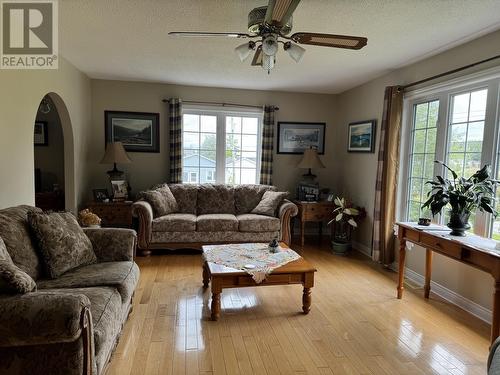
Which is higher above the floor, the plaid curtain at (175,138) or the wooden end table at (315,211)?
the plaid curtain at (175,138)

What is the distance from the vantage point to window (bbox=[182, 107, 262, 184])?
211 inches

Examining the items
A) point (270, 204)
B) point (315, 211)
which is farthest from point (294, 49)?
point (315, 211)

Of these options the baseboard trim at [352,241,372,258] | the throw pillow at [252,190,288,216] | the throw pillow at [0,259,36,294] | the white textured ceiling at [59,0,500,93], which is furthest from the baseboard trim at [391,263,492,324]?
the throw pillow at [0,259,36,294]

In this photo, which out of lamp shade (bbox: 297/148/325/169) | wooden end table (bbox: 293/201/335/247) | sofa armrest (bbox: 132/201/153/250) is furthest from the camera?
lamp shade (bbox: 297/148/325/169)

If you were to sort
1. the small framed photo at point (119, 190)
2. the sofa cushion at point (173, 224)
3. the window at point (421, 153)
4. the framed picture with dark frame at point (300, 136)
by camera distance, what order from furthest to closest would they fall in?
the framed picture with dark frame at point (300, 136), the small framed photo at point (119, 190), the sofa cushion at point (173, 224), the window at point (421, 153)

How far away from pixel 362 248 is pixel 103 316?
388cm

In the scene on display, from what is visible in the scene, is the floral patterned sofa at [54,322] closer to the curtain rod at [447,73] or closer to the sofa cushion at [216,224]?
the sofa cushion at [216,224]

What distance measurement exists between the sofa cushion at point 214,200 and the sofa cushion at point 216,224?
Result: 1.34ft

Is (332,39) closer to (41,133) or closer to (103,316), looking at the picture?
(103,316)

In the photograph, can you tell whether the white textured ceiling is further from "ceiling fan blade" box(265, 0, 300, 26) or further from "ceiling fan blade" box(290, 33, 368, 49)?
"ceiling fan blade" box(265, 0, 300, 26)

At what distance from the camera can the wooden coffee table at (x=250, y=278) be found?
8.57ft

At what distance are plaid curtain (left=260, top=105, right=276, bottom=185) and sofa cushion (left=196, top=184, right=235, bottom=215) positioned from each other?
2.29 ft

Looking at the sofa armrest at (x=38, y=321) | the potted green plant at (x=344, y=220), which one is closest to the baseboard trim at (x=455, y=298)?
the potted green plant at (x=344, y=220)

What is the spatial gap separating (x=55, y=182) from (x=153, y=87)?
2271 millimetres
